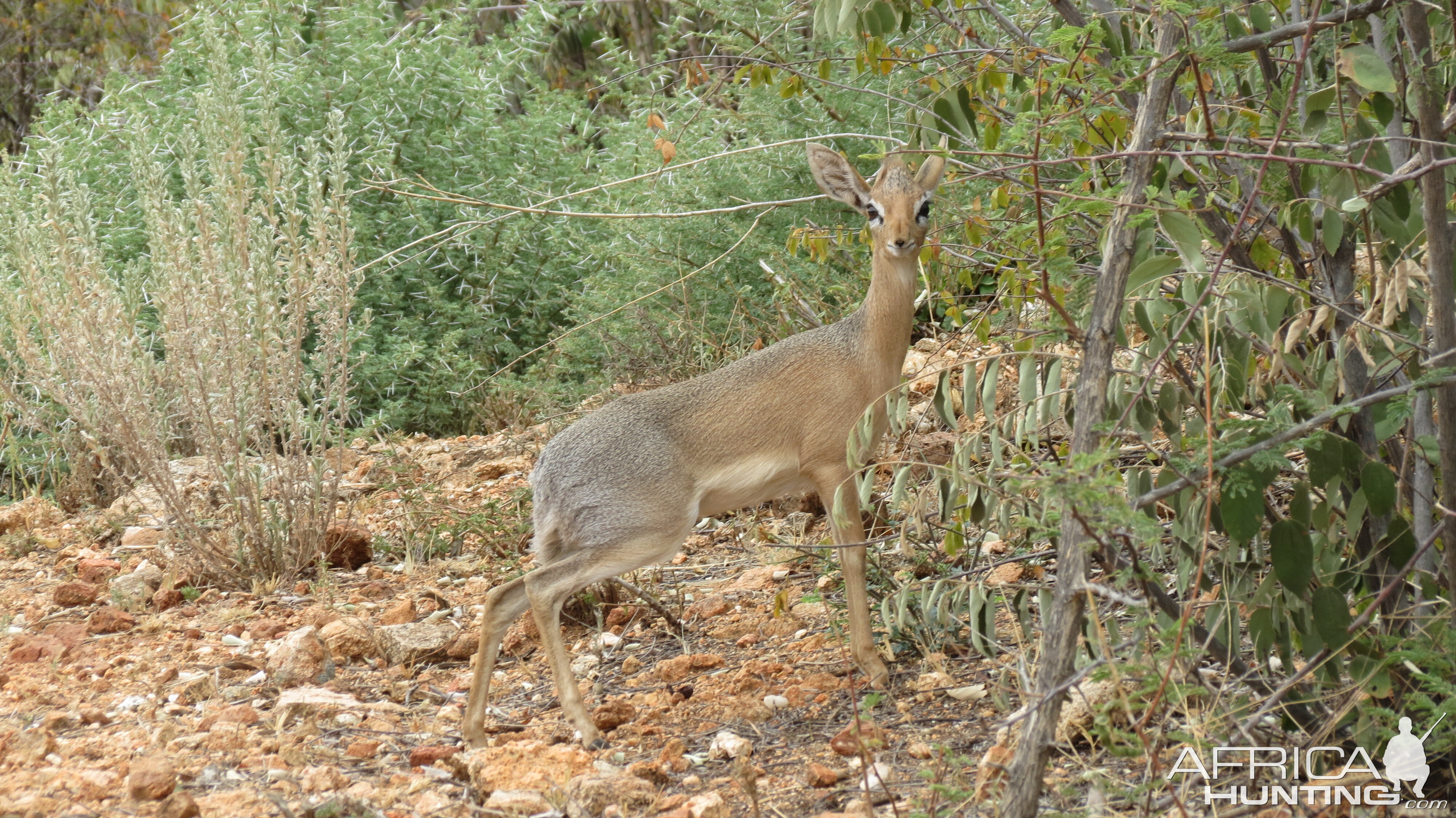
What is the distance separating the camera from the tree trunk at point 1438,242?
243 centimetres

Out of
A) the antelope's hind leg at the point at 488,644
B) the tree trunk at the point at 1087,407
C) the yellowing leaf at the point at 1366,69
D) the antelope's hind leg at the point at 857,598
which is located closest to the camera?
the tree trunk at the point at 1087,407

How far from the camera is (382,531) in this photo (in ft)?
21.1

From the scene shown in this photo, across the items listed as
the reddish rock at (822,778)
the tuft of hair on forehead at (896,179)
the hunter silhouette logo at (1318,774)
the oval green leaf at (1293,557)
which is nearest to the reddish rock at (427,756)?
the reddish rock at (822,778)

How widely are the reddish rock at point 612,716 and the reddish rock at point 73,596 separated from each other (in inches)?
111

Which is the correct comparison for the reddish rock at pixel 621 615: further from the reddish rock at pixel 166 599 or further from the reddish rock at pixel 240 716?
the reddish rock at pixel 166 599

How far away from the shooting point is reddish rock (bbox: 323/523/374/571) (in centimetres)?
586

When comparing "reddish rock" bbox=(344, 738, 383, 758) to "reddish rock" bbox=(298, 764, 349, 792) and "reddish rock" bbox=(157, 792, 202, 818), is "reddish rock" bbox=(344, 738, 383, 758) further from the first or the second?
"reddish rock" bbox=(157, 792, 202, 818)

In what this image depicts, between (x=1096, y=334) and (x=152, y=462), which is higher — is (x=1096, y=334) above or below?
above

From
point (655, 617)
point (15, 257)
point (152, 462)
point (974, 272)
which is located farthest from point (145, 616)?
point (974, 272)

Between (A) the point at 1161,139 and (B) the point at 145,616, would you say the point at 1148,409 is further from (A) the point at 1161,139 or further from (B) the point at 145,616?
(B) the point at 145,616

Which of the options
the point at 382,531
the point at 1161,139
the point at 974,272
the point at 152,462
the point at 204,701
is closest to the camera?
the point at 1161,139

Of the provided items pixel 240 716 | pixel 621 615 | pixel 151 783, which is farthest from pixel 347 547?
pixel 151 783

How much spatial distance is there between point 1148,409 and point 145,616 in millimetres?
4302

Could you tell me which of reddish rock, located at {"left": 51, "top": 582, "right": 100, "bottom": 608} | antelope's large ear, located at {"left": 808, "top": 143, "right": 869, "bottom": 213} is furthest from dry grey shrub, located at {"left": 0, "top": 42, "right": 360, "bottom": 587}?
antelope's large ear, located at {"left": 808, "top": 143, "right": 869, "bottom": 213}
